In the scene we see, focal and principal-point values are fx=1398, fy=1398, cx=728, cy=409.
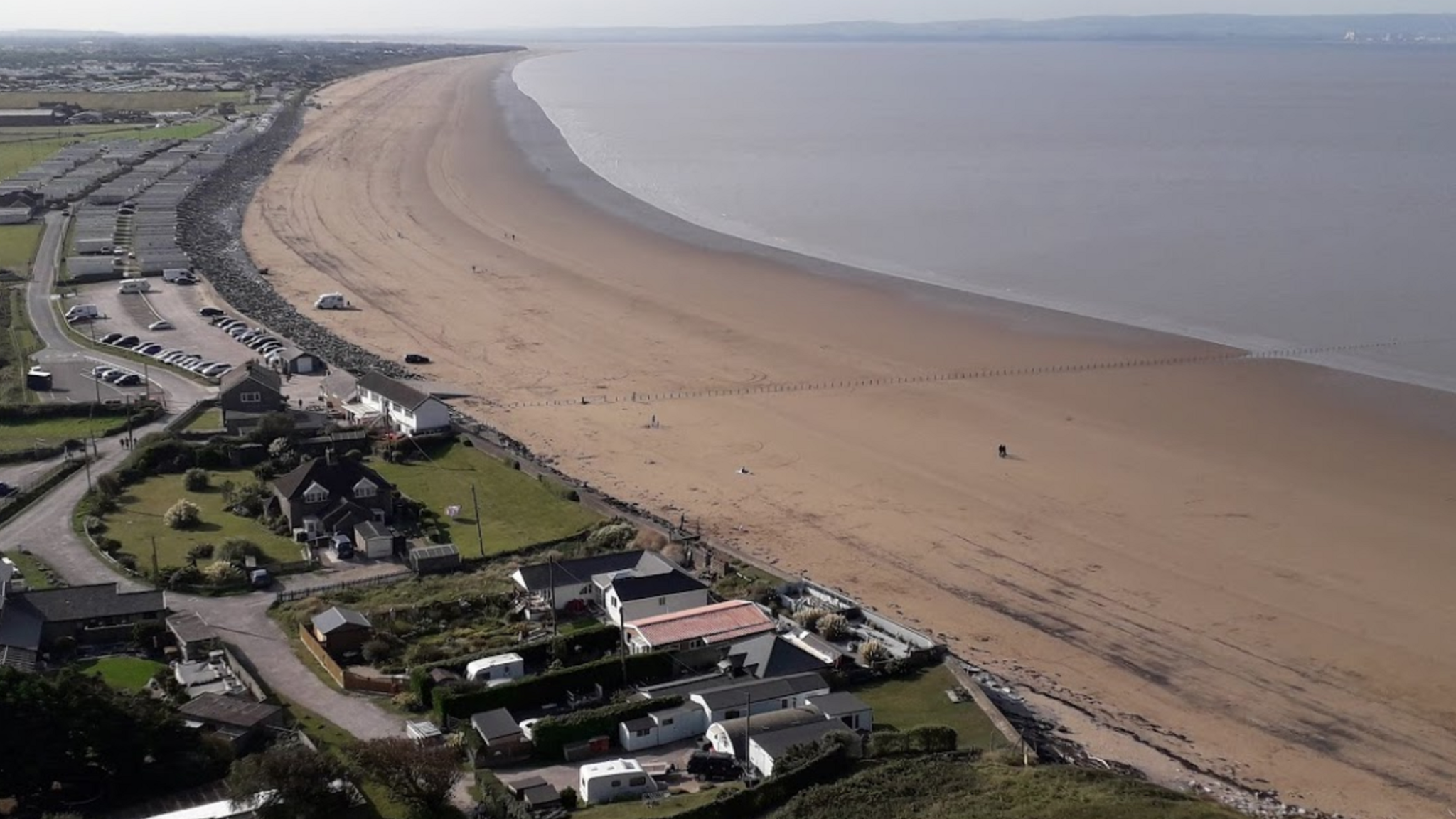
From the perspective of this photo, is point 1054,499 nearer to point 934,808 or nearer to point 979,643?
point 979,643

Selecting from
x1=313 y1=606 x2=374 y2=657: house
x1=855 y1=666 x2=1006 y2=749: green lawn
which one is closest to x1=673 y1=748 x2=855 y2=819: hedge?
x1=855 y1=666 x2=1006 y2=749: green lawn

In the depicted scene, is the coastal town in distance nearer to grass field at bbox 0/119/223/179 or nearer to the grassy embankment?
the grassy embankment

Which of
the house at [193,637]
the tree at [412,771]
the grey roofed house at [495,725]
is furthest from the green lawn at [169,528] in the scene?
the tree at [412,771]

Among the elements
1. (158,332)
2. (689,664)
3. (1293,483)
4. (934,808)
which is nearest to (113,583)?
(689,664)

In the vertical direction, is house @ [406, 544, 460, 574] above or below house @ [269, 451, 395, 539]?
below

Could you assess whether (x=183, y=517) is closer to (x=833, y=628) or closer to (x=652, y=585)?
(x=652, y=585)
